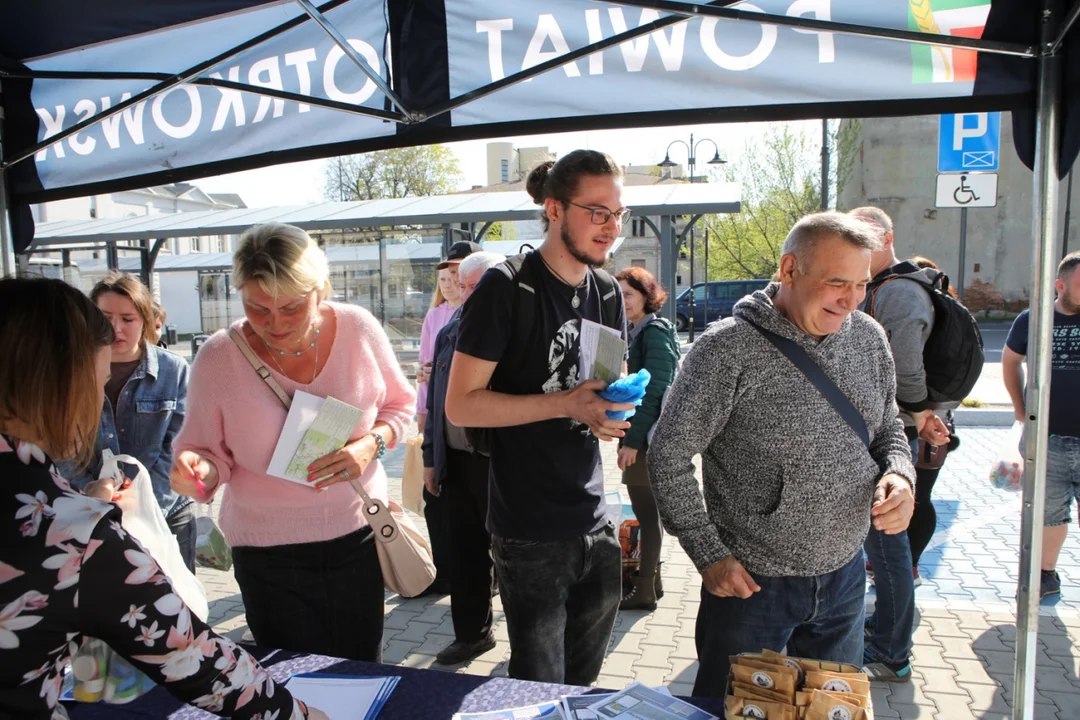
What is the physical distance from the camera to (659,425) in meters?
2.09

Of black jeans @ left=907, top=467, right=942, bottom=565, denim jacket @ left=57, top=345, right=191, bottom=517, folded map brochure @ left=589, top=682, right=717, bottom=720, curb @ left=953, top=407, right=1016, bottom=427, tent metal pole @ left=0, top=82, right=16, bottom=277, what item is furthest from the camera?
curb @ left=953, top=407, right=1016, bottom=427

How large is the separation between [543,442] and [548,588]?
1.37ft

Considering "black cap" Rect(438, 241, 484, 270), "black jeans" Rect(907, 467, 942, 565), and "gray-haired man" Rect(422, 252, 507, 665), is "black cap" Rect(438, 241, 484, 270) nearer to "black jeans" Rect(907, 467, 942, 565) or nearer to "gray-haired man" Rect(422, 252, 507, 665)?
"gray-haired man" Rect(422, 252, 507, 665)

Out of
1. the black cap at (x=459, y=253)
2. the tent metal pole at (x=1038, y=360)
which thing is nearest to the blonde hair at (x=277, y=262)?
the tent metal pole at (x=1038, y=360)

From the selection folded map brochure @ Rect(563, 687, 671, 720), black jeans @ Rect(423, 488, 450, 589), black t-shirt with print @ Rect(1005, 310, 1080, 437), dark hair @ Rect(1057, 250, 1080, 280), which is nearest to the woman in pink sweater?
folded map brochure @ Rect(563, 687, 671, 720)

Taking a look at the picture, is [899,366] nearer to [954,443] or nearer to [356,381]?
[954,443]

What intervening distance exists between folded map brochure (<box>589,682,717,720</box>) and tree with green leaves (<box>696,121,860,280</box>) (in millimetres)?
24446

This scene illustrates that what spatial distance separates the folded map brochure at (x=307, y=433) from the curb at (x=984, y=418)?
961 centimetres

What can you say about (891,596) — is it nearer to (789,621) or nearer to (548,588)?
(789,621)

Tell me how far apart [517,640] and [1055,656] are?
308 cm

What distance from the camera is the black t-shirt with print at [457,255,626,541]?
208 cm

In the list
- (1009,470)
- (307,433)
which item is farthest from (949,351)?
(307,433)

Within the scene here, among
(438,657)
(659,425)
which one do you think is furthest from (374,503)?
(438,657)

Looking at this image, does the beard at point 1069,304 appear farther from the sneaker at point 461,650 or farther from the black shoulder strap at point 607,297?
the sneaker at point 461,650
